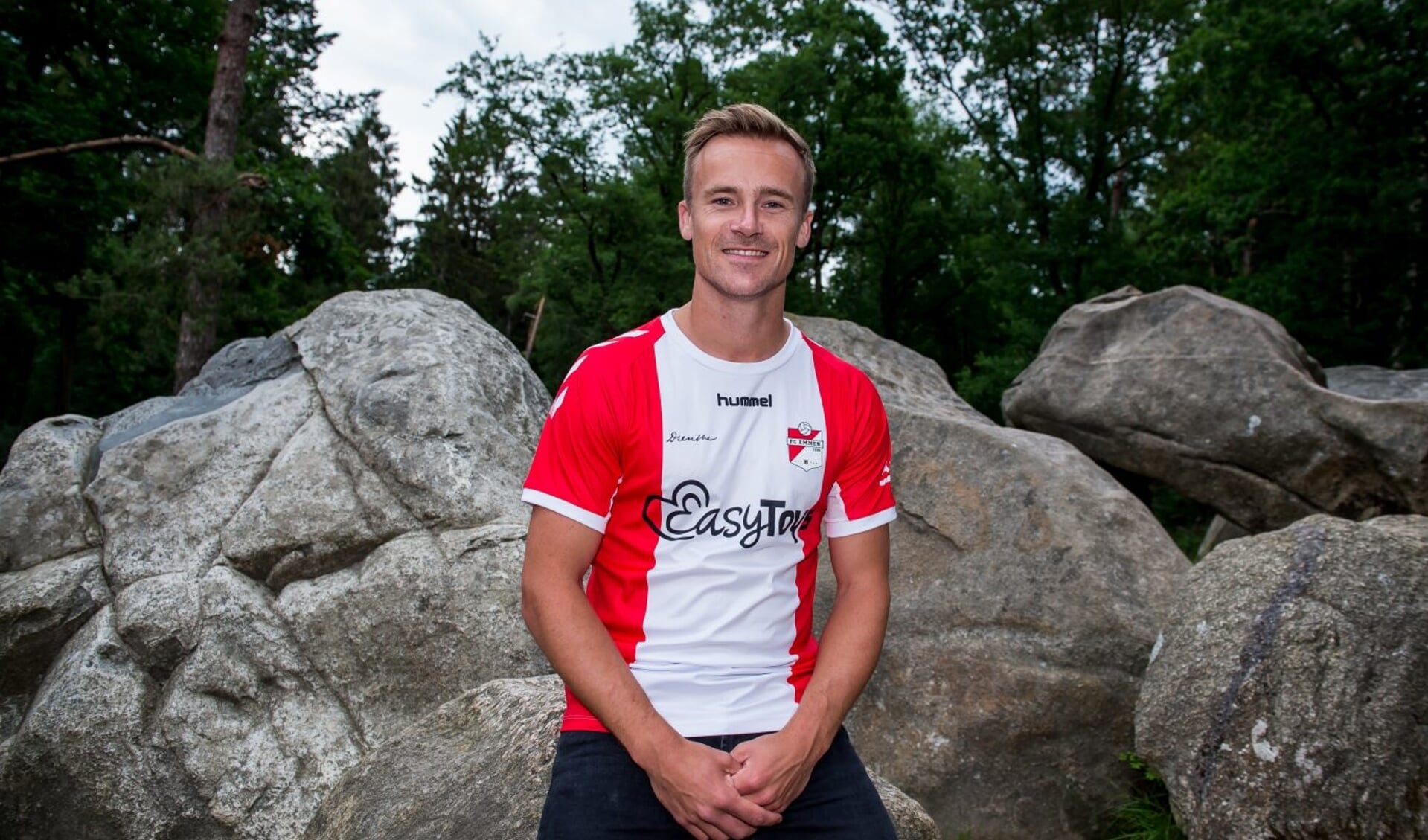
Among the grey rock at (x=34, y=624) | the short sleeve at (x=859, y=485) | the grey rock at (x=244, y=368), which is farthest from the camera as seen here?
the grey rock at (x=244, y=368)

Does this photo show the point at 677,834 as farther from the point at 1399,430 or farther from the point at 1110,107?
the point at 1110,107

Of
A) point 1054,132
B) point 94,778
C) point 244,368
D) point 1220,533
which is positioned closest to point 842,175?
point 1054,132

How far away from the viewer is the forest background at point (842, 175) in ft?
47.5

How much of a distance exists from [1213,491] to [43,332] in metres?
21.3

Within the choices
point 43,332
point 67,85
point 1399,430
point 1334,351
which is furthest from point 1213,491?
point 43,332

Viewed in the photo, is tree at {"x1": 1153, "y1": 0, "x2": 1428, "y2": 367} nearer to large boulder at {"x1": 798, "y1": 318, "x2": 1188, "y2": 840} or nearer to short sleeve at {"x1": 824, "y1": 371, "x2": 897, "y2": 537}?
large boulder at {"x1": 798, "y1": 318, "x2": 1188, "y2": 840}

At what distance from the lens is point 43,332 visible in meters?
21.0

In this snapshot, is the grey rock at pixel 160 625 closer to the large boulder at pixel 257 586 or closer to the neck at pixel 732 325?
the large boulder at pixel 257 586

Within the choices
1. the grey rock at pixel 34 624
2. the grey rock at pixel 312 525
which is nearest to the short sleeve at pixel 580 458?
the grey rock at pixel 312 525

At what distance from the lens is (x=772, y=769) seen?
2.32 m

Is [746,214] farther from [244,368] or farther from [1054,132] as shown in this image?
[1054,132]

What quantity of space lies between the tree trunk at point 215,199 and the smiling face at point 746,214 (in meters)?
10.4

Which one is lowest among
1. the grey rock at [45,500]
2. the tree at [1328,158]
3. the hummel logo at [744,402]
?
the grey rock at [45,500]

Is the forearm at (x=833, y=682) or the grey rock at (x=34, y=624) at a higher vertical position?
the forearm at (x=833, y=682)
